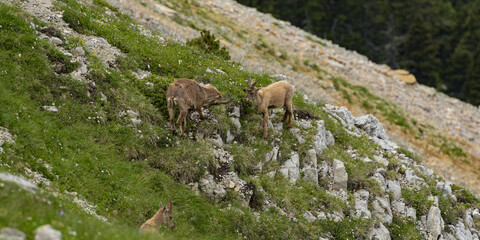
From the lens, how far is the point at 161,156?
1230 centimetres

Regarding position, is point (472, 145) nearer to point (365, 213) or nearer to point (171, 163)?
point (365, 213)

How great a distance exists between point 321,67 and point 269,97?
22.3 m

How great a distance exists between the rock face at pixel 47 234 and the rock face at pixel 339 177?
10.8m

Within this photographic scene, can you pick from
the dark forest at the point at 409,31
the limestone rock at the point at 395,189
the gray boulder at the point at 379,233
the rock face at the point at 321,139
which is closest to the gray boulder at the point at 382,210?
the gray boulder at the point at 379,233

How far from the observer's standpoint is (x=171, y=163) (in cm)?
1219

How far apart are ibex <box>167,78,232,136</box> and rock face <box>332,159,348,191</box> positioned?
16.1ft

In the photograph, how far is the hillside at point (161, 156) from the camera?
32.3 ft

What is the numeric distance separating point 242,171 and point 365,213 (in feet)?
14.5

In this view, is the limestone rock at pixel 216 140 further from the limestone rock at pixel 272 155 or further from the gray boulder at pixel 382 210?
the gray boulder at pixel 382 210

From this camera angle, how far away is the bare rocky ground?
2728 centimetres

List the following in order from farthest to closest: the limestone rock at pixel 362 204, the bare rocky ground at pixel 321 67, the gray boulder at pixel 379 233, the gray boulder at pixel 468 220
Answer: the bare rocky ground at pixel 321 67 → the gray boulder at pixel 468 220 → the limestone rock at pixel 362 204 → the gray boulder at pixel 379 233

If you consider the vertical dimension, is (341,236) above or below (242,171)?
below

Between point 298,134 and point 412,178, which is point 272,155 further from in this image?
point 412,178

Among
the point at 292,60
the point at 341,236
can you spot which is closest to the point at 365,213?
the point at 341,236
